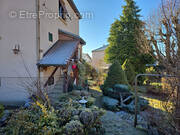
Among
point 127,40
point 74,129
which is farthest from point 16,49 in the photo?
point 127,40

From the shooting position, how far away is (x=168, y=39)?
15.2 feet

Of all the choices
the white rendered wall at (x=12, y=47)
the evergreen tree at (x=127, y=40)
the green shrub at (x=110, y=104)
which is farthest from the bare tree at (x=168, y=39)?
the evergreen tree at (x=127, y=40)

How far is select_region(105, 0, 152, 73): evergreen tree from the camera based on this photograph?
48.5 ft

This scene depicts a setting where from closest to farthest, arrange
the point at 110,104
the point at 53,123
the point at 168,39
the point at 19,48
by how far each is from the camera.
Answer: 1. the point at 53,123
2. the point at 168,39
3. the point at 19,48
4. the point at 110,104

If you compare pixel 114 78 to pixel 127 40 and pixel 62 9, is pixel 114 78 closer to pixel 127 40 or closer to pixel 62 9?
pixel 62 9

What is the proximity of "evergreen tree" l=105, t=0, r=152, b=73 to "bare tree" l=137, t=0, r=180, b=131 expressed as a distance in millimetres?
7385

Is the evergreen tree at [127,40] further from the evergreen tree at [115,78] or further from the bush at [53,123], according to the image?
the bush at [53,123]

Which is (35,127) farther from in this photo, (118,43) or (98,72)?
(118,43)

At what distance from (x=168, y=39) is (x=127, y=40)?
1092 centimetres

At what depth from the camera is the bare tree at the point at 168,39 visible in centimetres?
278

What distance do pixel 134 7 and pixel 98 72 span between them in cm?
1258

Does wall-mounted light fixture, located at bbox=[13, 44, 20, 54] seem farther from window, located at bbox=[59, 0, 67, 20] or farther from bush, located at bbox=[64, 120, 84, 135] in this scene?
bush, located at bbox=[64, 120, 84, 135]

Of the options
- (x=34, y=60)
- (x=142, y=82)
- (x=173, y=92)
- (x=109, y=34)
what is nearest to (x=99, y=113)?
(x=173, y=92)

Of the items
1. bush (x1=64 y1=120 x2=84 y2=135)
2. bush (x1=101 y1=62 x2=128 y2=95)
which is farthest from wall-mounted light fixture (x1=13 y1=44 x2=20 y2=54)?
bush (x1=101 y1=62 x2=128 y2=95)
